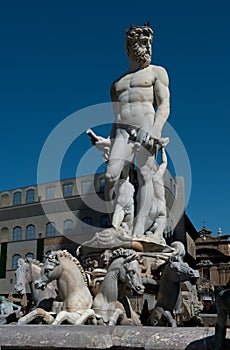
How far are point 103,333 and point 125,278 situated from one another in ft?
7.61

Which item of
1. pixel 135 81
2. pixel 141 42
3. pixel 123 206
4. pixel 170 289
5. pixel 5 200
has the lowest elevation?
pixel 170 289

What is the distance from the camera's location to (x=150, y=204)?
344 inches

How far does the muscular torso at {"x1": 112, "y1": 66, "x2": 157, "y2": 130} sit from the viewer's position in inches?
356

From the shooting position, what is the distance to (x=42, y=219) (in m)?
50.2

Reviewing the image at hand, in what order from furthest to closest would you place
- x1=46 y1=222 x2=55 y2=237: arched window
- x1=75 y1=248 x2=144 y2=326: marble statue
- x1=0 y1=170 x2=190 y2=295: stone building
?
x1=46 y1=222 x2=55 y2=237: arched window < x1=0 y1=170 x2=190 y2=295: stone building < x1=75 y1=248 x2=144 y2=326: marble statue

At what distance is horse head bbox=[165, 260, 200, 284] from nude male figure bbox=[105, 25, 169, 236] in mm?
2103

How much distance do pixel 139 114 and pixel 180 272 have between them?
3584 millimetres

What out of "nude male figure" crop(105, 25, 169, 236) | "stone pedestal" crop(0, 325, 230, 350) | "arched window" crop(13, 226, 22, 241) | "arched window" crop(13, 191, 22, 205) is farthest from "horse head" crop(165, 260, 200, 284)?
"arched window" crop(13, 191, 22, 205)

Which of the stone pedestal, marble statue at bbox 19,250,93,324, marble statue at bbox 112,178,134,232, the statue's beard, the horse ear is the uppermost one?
the statue's beard

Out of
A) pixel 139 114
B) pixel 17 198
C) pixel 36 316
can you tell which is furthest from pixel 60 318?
pixel 17 198

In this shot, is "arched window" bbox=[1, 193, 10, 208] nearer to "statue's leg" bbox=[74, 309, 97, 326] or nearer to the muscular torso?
the muscular torso

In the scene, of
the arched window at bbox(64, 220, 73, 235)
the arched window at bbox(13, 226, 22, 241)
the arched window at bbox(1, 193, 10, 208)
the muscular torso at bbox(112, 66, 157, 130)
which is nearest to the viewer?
the muscular torso at bbox(112, 66, 157, 130)

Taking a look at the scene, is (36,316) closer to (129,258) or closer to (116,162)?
(129,258)

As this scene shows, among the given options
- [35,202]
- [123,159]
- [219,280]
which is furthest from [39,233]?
[123,159]
